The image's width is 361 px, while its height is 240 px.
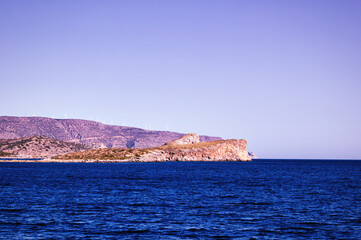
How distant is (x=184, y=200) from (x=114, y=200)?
8.99m

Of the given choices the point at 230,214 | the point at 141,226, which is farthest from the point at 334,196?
the point at 141,226

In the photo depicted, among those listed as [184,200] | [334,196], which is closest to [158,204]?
[184,200]

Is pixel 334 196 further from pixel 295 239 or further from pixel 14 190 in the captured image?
pixel 14 190

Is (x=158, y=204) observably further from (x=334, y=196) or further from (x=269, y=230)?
(x=334, y=196)

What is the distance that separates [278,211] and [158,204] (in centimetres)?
1400

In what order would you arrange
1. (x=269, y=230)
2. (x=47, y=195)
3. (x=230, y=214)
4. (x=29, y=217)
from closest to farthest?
1. (x=269, y=230)
2. (x=29, y=217)
3. (x=230, y=214)
4. (x=47, y=195)

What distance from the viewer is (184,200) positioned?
51875 millimetres

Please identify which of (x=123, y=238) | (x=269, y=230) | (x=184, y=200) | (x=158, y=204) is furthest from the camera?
(x=184, y=200)

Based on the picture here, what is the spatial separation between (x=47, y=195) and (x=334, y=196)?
41348 millimetres

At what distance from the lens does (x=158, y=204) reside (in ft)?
156

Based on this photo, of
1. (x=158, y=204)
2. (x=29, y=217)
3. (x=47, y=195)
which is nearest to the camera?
(x=29, y=217)

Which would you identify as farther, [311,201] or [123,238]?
[311,201]

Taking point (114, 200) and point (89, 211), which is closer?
point (89, 211)

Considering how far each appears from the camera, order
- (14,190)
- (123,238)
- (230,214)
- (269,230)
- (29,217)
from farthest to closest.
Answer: (14,190), (230,214), (29,217), (269,230), (123,238)
